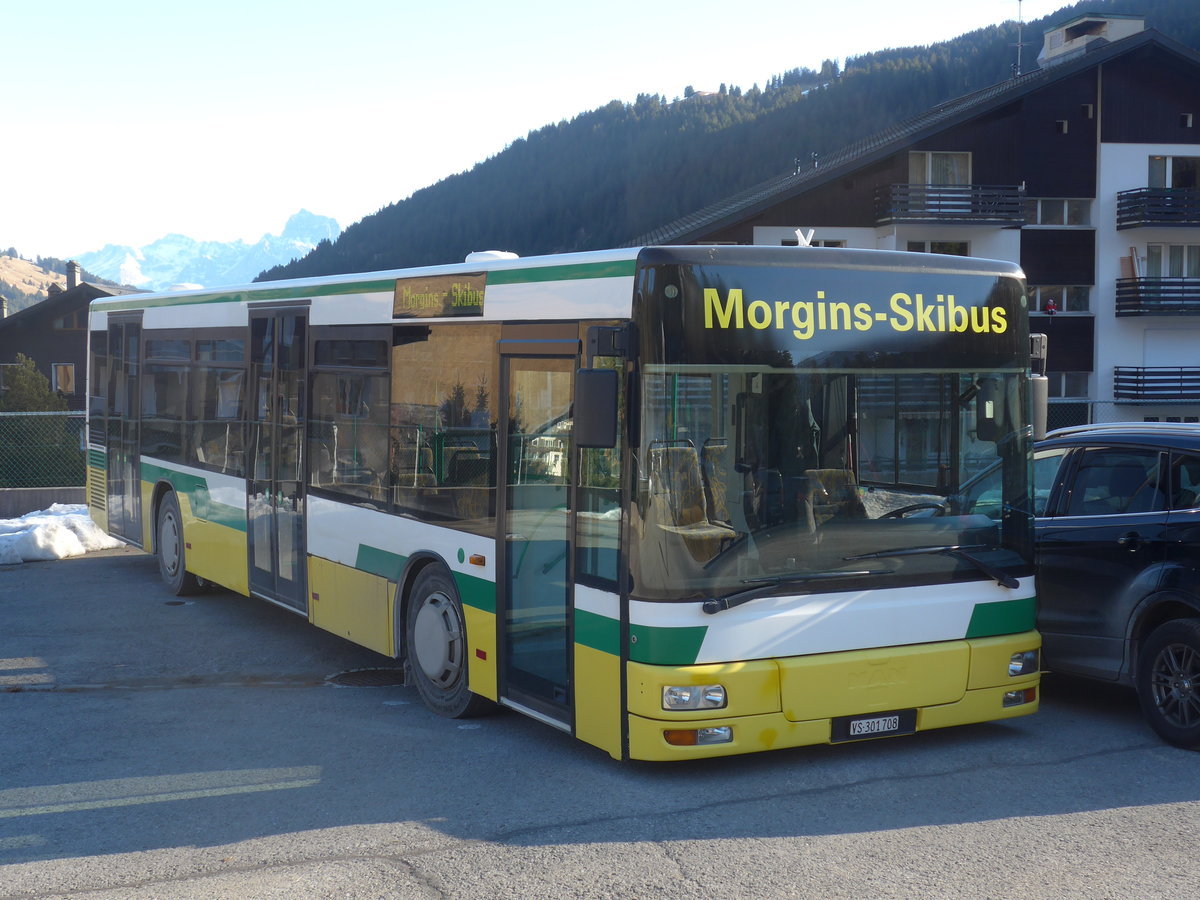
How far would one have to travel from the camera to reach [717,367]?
6.31 meters

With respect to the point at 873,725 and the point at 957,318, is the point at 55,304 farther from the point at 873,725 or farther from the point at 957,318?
the point at 873,725

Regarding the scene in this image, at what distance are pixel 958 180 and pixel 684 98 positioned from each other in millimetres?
78799

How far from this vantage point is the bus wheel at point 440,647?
7949 mm

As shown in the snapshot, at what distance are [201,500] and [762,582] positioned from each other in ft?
24.2

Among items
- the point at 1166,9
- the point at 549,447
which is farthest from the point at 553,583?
the point at 1166,9

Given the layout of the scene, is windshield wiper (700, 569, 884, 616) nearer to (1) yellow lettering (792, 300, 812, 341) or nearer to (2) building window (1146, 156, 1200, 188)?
(1) yellow lettering (792, 300, 812, 341)

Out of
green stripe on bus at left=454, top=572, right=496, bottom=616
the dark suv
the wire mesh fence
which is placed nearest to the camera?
the dark suv

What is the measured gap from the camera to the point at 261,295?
1106 centimetres

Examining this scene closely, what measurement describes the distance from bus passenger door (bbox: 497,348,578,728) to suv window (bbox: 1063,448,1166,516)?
11.1ft

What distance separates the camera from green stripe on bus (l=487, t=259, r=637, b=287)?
650 centimetres

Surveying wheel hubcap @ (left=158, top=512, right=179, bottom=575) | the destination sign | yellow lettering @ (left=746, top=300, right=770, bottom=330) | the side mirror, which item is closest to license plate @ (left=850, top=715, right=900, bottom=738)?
the side mirror

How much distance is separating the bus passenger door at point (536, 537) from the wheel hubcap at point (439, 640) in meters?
0.66

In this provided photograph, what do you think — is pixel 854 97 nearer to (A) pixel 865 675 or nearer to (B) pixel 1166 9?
(B) pixel 1166 9

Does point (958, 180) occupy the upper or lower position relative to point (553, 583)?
upper
